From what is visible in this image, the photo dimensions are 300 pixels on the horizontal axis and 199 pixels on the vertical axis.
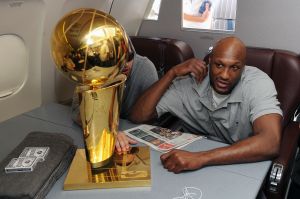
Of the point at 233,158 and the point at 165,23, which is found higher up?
the point at 165,23

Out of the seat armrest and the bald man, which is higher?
the bald man

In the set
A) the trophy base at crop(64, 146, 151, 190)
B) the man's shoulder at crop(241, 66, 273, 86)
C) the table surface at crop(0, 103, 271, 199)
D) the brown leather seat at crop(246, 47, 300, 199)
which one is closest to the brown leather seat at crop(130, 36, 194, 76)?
the brown leather seat at crop(246, 47, 300, 199)

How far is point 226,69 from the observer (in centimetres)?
164

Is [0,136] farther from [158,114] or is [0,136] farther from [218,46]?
[218,46]

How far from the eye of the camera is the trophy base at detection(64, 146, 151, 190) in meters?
1.16

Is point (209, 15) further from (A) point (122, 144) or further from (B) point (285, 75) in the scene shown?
(A) point (122, 144)

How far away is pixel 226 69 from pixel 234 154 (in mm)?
501

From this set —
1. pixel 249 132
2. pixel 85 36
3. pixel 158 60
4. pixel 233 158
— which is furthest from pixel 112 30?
pixel 158 60

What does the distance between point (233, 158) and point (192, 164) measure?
0.58 feet

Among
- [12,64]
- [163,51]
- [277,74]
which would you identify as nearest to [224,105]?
[277,74]

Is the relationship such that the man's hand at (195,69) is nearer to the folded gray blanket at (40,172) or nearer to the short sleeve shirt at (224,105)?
the short sleeve shirt at (224,105)

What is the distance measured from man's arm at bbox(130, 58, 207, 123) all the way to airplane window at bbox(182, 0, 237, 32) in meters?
1.05

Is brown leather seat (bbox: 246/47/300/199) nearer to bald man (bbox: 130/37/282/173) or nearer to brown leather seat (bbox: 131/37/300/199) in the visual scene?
brown leather seat (bbox: 131/37/300/199)

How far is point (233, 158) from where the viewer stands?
131 cm
